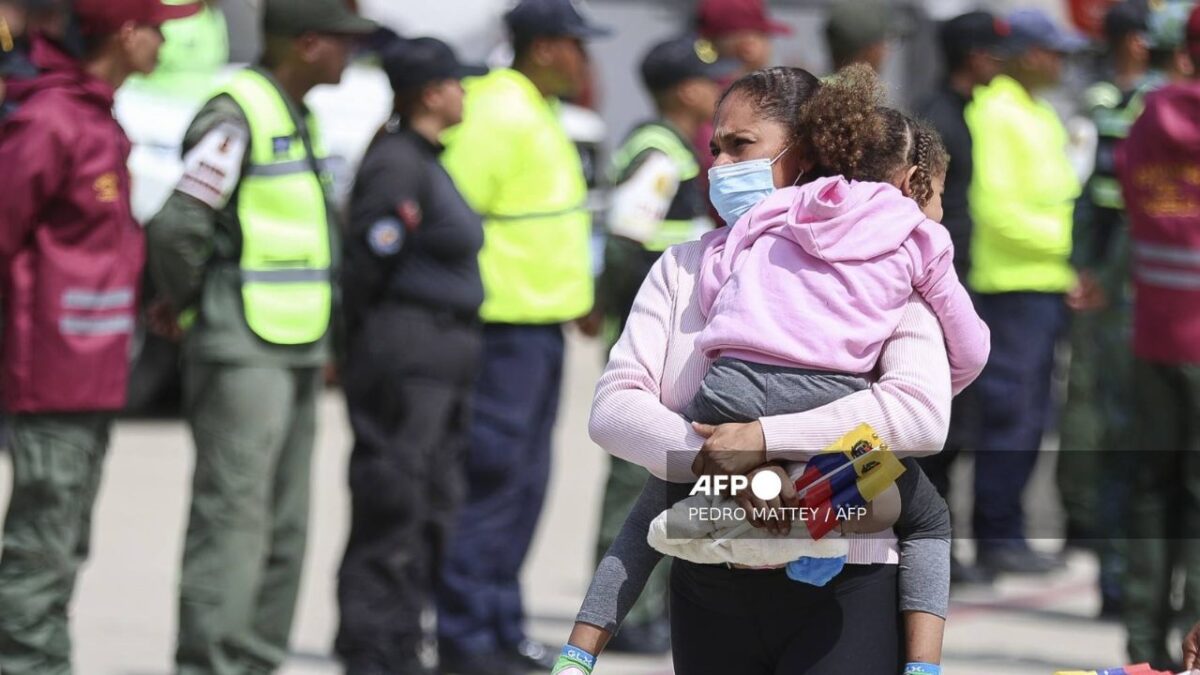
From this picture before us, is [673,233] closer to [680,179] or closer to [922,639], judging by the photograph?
[680,179]

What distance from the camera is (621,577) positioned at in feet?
12.1

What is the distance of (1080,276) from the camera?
8.25 metres

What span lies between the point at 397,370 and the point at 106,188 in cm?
116

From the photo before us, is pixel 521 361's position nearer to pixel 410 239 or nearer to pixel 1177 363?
pixel 410 239

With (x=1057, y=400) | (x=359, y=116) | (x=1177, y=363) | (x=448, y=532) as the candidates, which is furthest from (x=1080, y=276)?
(x=359, y=116)

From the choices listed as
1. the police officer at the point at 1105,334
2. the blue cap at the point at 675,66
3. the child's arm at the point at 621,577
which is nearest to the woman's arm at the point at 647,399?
the child's arm at the point at 621,577

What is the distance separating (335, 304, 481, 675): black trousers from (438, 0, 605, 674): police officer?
70cm

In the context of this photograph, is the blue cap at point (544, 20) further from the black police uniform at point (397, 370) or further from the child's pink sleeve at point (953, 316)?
the child's pink sleeve at point (953, 316)

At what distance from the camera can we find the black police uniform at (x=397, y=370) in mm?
6328

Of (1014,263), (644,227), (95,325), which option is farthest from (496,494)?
(1014,263)

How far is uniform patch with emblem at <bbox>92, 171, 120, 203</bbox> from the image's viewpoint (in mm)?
5531

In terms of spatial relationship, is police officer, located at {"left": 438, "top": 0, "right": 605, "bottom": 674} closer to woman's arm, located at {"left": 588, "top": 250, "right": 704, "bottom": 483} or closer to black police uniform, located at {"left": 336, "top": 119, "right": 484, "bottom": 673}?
black police uniform, located at {"left": 336, "top": 119, "right": 484, "bottom": 673}

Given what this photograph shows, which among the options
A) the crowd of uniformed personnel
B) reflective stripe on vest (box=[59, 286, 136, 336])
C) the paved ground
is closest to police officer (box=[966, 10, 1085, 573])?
the crowd of uniformed personnel

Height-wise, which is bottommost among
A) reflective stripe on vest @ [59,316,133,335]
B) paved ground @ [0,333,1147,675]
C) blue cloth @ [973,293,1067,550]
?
paved ground @ [0,333,1147,675]
